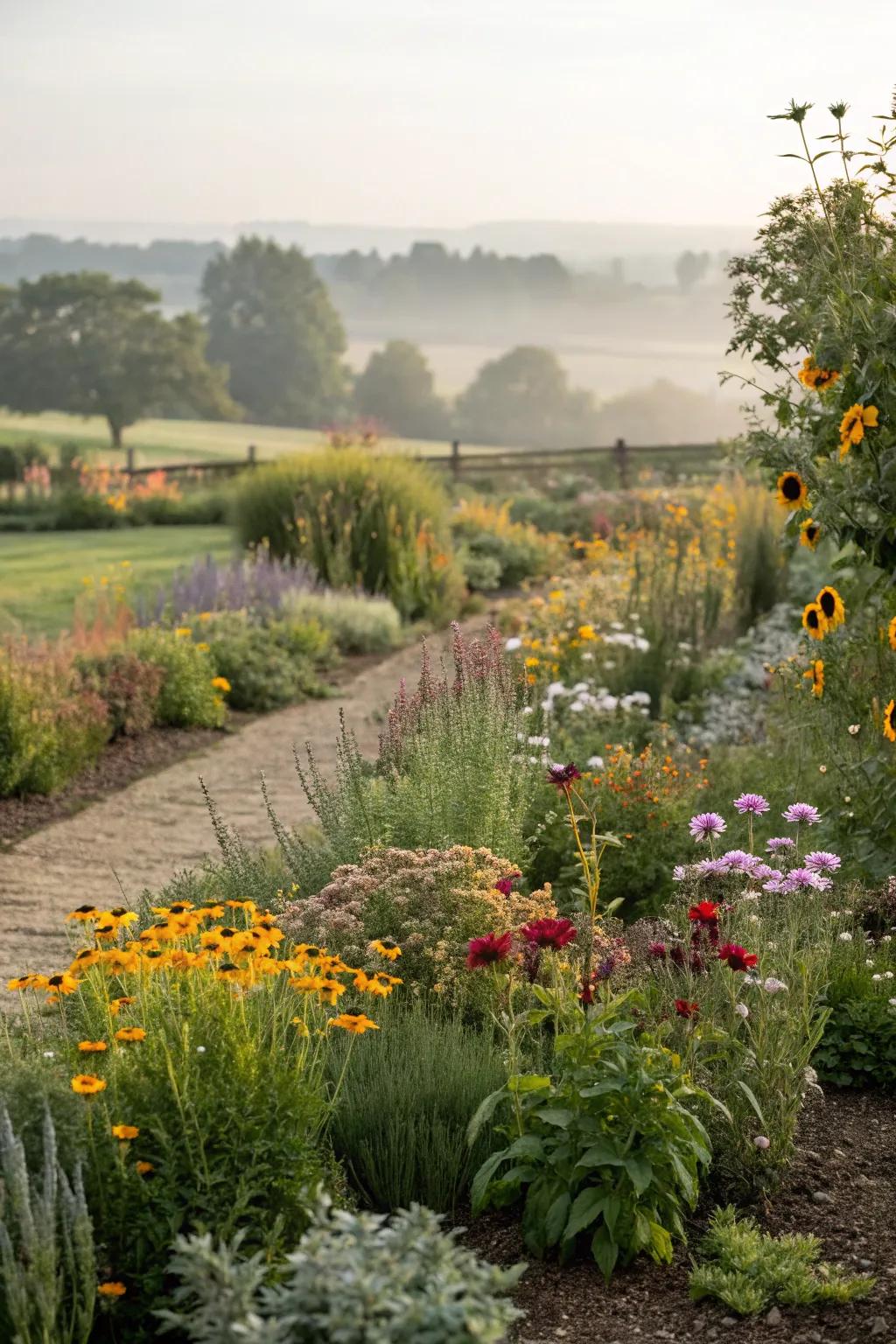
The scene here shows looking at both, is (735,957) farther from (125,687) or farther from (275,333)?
(275,333)

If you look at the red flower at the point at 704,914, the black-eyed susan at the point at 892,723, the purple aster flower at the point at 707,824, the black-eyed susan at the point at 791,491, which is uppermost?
the black-eyed susan at the point at 791,491

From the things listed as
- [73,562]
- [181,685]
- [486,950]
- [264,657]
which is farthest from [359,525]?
[486,950]

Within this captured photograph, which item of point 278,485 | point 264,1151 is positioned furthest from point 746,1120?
point 278,485

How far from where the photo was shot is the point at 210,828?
23.3 feet

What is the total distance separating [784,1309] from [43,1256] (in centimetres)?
148

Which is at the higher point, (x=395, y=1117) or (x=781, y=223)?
(x=781, y=223)

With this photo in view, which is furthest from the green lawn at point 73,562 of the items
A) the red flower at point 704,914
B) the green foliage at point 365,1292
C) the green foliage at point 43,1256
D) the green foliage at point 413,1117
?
the green foliage at point 365,1292

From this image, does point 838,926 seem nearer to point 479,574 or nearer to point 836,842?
point 836,842

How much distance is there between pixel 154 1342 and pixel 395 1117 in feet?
2.47

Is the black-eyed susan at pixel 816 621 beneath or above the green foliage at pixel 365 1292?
above

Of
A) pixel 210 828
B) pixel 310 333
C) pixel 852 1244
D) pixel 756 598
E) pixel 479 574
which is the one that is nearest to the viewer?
pixel 852 1244

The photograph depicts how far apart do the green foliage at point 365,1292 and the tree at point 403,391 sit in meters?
51.7

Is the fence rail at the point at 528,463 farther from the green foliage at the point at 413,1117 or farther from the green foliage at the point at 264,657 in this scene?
the green foliage at the point at 413,1117

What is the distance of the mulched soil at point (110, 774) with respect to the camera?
7289 mm
